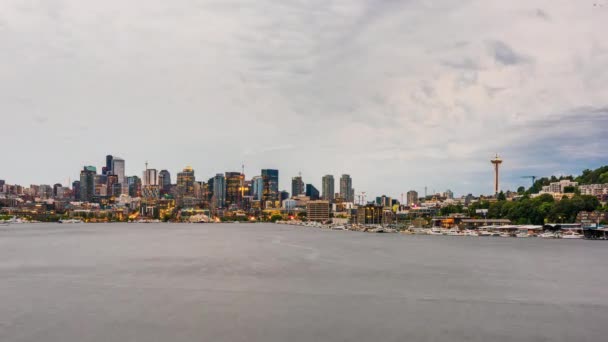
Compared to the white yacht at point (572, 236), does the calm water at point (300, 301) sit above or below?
above

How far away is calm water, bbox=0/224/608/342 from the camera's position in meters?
27.0

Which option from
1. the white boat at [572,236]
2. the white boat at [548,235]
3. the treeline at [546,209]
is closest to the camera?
the white boat at [572,236]

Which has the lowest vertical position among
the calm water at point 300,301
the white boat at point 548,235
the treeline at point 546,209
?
the white boat at point 548,235

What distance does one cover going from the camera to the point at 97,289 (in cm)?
3916

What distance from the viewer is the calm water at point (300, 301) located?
26953 mm

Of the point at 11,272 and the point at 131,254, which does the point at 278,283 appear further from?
the point at 131,254

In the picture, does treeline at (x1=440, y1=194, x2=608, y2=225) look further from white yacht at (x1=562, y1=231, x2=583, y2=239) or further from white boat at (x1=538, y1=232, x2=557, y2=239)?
white yacht at (x1=562, y1=231, x2=583, y2=239)

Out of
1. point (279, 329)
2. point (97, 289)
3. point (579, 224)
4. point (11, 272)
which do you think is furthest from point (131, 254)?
point (579, 224)

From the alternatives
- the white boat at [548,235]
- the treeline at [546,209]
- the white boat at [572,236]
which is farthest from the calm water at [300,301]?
the treeline at [546,209]

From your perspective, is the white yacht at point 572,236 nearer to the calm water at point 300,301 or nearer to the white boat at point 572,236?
the white boat at point 572,236

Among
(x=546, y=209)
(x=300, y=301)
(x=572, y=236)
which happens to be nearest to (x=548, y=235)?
(x=572, y=236)

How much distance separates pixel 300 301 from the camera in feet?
115

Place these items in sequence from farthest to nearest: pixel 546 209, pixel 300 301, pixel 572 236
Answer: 1. pixel 546 209
2. pixel 572 236
3. pixel 300 301

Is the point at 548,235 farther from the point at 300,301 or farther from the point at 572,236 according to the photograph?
the point at 300,301
